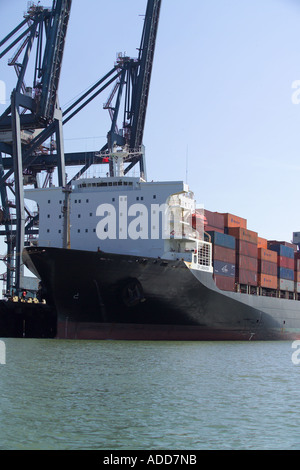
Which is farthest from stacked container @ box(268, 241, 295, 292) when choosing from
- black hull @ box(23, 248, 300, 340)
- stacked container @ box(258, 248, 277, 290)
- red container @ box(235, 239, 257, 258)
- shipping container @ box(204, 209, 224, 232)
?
black hull @ box(23, 248, 300, 340)

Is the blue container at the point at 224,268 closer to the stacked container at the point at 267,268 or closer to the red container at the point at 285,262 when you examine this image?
the stacked container at the point at 267,268

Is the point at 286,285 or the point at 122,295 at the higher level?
the point at 286,285

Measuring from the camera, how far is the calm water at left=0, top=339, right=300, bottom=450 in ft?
32.2

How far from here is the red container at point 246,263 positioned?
33938 millimetres

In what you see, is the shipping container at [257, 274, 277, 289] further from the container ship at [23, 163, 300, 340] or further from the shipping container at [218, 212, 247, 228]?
the shipping container at [218, 212, 247, 228]

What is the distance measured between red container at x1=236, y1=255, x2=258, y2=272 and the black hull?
5.79 m

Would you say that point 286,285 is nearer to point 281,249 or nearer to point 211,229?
point 281,249

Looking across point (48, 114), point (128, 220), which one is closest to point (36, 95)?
point (48, 114)

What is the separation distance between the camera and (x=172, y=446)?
9.46m

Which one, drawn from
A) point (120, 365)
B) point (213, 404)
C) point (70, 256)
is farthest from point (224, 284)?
point (213, 404)

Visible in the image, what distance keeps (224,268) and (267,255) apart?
561 centimetres

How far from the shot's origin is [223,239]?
32531 millimetres

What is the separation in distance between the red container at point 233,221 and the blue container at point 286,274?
4467mm

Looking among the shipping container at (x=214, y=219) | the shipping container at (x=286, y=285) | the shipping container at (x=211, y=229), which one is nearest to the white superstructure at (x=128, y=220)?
the shipping container at (x=211, y=229)
